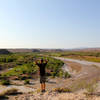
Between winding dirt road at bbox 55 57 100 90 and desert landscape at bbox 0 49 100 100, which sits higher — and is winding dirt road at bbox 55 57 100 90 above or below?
below

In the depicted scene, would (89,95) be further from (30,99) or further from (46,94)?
(30,99)

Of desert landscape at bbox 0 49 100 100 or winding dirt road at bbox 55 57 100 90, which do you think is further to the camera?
winding dirt road at bbox 55 57 100 90

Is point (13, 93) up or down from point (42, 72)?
down

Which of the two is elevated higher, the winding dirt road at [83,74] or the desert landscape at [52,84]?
the desert landscape at [52,84]

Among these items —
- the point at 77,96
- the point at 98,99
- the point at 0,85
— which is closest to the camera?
the point at 98,99

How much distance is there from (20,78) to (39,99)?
805 cm

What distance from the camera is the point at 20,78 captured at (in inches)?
603

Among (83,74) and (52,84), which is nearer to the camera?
(52,84)

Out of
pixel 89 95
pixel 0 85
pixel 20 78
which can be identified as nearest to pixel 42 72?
pixel 89 95

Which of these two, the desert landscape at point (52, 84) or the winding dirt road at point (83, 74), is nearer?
the desert landscape at point (52, 84)

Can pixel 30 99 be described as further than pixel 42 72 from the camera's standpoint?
No

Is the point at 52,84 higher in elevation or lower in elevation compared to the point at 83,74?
higher

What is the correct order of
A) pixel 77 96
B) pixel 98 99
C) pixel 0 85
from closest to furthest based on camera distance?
pixel 98 99, pixel 77 96, pixel 0 85

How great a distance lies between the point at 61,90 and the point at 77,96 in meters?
1.61
